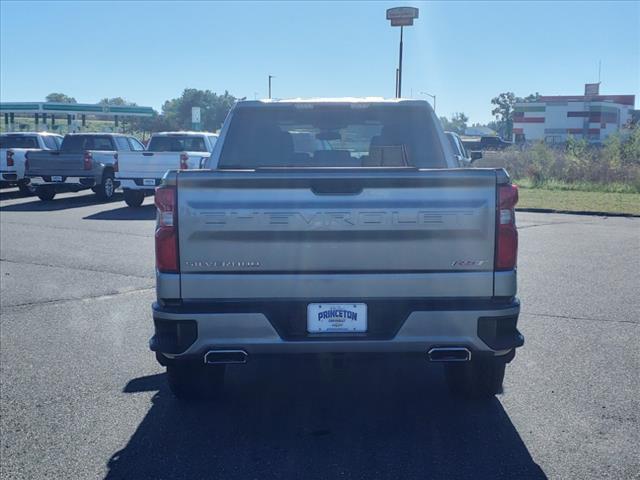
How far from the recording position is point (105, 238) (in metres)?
14.1

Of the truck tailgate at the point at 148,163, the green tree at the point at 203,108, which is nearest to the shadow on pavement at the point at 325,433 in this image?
the truck tailgate at the point at 148,163

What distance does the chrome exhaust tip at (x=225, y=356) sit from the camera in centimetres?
436

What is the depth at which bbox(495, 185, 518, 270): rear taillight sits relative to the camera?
4266mm

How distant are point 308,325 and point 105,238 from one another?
10514mm

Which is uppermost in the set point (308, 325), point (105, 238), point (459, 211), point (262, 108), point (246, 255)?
point (262, 108)

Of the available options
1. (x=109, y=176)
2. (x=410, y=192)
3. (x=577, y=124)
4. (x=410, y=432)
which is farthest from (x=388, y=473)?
(x=577, y=124)

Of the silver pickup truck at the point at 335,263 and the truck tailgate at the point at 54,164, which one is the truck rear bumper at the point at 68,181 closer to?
the truck tailgate at the point at 54,164

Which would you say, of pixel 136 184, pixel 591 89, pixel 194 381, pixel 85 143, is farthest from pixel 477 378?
pixel 591 89

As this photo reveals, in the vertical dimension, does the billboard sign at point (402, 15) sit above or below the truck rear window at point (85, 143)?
above

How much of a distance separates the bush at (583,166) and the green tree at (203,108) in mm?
57247

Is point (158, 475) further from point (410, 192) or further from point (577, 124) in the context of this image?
point (577, 124)

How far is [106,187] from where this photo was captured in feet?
72.7

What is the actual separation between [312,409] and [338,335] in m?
1.04

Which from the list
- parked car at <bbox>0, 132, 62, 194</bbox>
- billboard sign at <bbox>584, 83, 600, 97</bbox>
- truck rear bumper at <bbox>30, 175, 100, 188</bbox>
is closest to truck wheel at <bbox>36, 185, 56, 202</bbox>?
parked car at <bbox>0, 132, 62, 194</bbox>
